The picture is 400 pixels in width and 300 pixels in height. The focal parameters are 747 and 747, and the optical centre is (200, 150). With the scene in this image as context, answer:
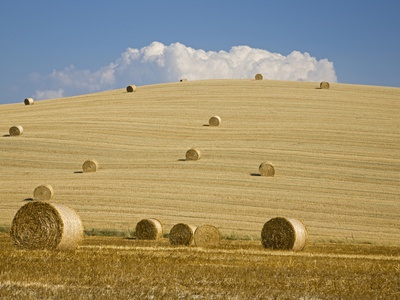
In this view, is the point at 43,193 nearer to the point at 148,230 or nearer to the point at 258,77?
the point at 148,230

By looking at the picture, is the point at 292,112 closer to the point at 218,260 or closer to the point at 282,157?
the point at 282,157

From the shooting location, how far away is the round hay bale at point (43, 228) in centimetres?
1728

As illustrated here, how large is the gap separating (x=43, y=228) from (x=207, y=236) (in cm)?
770

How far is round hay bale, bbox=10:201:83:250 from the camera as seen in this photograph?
1728 cm

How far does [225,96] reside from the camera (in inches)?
2393

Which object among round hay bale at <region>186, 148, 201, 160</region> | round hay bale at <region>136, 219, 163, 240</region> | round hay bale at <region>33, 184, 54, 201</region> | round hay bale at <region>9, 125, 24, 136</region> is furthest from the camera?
round hay bale at <region>9, 125, 24, 136</region>

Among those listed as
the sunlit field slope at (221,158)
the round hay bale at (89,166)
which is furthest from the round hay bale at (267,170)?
the round hay bale at (89,166)

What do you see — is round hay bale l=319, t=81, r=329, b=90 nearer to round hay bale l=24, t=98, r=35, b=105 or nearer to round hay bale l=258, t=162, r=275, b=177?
round hay bale l=24, t=98, r=35, b=105

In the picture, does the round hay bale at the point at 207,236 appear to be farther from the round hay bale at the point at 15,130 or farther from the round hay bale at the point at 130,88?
the round hay bale at the point at 130,88

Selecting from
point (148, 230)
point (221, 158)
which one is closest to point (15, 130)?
point (221, 158)

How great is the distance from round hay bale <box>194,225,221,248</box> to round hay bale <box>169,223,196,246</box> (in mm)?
231

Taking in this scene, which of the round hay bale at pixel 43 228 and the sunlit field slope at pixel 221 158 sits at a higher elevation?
the sunlit field slope at pixel 221 158

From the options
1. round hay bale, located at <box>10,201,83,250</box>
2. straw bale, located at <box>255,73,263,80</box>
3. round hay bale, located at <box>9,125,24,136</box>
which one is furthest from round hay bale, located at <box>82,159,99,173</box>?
straw bale, located at <box>255,73,263,80</box>

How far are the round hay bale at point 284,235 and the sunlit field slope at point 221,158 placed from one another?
5.57m
